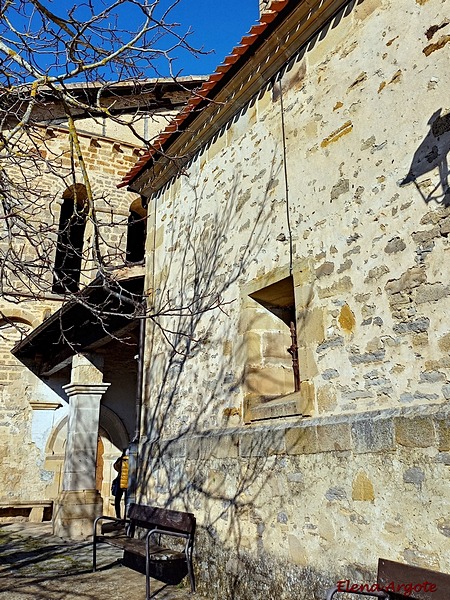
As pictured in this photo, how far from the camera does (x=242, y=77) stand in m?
4.91

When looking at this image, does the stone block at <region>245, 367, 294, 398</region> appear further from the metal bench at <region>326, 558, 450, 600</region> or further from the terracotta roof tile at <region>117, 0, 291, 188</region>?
the terracotta roof tile at <region>117, 0, 291, 188</region>

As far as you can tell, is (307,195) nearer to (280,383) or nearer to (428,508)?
(280,383)

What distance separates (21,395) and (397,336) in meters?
8.42

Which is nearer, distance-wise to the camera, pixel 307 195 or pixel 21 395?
pixel 307 195

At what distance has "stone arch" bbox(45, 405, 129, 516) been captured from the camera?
964 cm

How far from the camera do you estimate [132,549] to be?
15.1 ft

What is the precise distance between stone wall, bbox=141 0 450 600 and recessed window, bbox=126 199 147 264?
6712 mm

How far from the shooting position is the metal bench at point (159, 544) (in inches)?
172

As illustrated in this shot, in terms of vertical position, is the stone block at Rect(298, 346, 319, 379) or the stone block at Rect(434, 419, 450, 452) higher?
the stone block at Rect(298, 346, 319, 379)

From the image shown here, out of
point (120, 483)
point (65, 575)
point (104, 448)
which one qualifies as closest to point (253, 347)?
point (65, 575)

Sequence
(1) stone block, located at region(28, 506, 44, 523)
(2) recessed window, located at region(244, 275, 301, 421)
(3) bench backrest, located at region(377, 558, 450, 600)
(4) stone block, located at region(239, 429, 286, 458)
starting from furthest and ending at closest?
(1) stone block, located at region(28, 506, 44, 523) < (2) recessed window, located at region(244, 275, 301, 421) < (4) stone block, located at region(239, 429, 286, 458) < (3) bench backrest, located at region(377, 558, 450, 600)

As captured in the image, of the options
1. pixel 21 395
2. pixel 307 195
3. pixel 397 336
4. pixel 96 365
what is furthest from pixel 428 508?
pixel 21 395

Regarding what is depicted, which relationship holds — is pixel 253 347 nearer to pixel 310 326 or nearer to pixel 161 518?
pixel 310 326

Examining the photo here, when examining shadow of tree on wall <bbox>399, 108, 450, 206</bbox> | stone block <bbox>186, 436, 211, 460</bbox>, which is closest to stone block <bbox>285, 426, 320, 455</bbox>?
stone block <bbox>186, 436, 211, 460</bbox>
